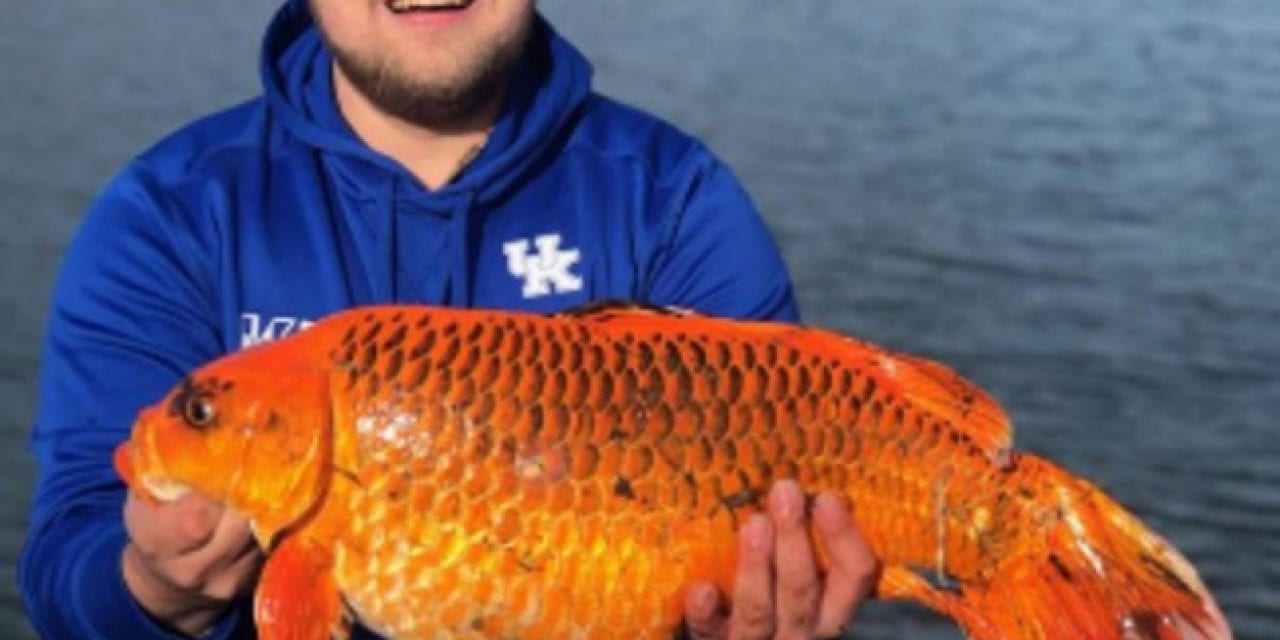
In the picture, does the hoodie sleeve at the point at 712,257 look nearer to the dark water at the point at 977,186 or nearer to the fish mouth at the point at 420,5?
the fish mouth at the point at 420,5

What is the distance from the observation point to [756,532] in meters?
3.56

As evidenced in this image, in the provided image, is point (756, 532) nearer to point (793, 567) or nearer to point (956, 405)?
point (793, 567)

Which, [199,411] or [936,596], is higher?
[199,411]

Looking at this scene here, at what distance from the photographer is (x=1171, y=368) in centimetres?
1180

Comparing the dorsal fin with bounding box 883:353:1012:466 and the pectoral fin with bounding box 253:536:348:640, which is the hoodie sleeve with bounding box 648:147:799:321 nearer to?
the dorsal fin with bounding box 883:353:1012:466

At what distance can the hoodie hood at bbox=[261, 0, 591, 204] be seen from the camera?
4.66 m

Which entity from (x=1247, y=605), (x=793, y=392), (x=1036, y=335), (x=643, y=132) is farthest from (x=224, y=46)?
(x=793, y=392)

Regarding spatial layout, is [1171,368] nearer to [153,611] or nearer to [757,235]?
[757,235]

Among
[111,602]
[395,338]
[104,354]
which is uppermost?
[395,338]

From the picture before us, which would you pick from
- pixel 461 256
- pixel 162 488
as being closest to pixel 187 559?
pixel 162 488

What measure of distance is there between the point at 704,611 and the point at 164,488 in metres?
0.82

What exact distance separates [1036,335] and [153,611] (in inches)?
329

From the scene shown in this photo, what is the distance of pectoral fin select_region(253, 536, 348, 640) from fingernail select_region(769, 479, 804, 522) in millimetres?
665

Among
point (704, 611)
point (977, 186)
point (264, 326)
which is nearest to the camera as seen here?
point (704, 611)
